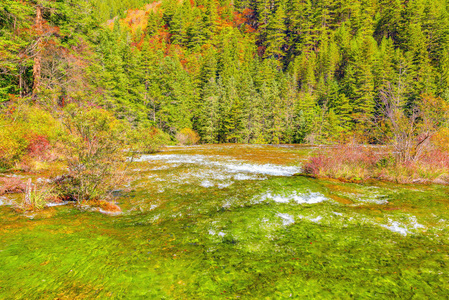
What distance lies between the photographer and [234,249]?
4.93m

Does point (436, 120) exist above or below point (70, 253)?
above

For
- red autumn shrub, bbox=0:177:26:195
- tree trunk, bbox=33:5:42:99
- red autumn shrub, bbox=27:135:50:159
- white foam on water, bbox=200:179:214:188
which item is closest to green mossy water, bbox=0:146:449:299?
white foam on water, bbox=200:179:214:188

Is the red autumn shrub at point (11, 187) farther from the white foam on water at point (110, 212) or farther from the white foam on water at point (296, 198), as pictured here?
the white foam on water at point (296, 198)

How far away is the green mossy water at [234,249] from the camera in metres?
3.51

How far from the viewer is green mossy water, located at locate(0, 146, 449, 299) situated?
11.5 feet

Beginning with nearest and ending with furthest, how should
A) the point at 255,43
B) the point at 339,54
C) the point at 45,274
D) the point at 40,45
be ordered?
the point at 45,274 → the point at 40,45 → the point at 339,54 → the point at 255,43

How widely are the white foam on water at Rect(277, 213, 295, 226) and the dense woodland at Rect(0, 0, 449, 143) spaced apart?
8.41 m

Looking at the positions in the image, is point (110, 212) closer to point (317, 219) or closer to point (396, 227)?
point (317, 219)

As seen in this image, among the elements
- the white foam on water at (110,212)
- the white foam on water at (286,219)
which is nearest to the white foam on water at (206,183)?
the white foam on water at (110,212)

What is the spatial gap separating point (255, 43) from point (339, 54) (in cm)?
3725

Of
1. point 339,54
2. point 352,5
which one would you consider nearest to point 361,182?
point 339,54

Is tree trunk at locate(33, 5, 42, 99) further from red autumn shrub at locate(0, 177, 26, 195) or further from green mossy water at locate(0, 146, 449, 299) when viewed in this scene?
green mossy water at locate(0, 146, 449, 299)

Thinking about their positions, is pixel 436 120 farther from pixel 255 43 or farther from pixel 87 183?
pixel 255 43

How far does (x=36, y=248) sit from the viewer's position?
4363 mm
